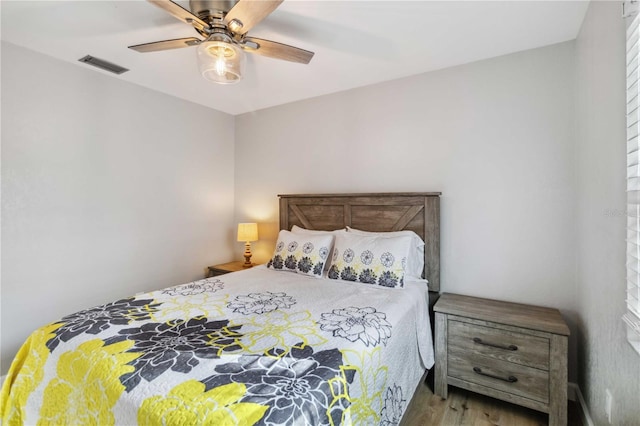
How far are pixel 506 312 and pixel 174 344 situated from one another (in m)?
2.05

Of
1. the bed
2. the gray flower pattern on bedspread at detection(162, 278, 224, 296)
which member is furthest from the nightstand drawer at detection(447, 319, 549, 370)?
the gray flower pattern on bedspread at detection(162, 278, 224, 296)

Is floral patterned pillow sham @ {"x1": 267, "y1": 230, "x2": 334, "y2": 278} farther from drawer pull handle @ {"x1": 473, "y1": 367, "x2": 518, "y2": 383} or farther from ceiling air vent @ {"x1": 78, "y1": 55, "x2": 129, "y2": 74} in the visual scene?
ceiling air vent @ {"x1": 78, "y1": 55, "x2": 129, "y2": 74}

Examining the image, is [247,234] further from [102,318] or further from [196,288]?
[102,318]

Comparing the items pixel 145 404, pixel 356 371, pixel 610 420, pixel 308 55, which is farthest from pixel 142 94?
pixel 610 420

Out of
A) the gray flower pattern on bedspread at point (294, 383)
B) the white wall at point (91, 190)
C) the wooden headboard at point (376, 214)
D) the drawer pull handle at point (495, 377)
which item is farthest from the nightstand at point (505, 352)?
the white wall at point (91, 190)

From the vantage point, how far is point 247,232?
3.37 metres

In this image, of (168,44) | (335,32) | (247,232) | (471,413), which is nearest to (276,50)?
(335,32)

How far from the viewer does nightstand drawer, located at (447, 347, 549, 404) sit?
5.95ft

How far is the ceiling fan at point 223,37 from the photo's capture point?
146 cm

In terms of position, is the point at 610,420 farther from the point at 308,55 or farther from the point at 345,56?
the point at 345,56

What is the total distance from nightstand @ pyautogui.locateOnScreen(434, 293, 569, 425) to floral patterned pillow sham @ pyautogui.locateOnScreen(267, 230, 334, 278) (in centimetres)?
100

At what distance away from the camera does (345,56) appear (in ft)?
7.68

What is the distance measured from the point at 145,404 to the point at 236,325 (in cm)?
58

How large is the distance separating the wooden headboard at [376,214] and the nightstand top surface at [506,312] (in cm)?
30
